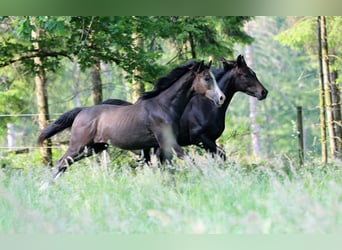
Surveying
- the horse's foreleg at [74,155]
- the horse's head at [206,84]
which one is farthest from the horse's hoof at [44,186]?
the horse's head at [206,84]

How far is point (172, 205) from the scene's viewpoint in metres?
6.10

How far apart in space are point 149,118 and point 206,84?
2.94ft

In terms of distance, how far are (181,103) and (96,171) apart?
201 cm

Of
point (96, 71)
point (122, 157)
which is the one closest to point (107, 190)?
point (122, 157)

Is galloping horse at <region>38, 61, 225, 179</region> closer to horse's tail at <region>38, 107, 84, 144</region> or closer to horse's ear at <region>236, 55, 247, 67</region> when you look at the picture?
horse's tail at <region>38, 107, 84, 144</region>

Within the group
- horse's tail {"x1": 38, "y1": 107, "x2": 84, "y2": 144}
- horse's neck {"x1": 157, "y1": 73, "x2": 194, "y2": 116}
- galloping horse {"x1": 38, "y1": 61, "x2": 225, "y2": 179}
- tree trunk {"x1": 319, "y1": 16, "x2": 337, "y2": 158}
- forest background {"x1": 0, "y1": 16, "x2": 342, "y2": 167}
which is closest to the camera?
galloping horse {"x1": 38, "y1": 61, "x2": 225, "y2": 179}

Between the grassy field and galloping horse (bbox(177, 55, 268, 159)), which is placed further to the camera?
galloping horse (bbox(177, 55, 268, 159))

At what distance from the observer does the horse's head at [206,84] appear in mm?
8995

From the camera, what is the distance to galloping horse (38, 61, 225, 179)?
29.5 ft

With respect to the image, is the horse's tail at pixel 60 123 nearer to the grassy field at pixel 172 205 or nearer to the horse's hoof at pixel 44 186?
the grassy field at pixel 172 205

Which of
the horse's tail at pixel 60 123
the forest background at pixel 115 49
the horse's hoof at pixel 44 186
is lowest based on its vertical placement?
the horse's hoof at pixel 44 186

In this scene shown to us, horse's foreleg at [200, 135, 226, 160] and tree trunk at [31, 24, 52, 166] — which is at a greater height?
tree trunk at [31, 24, 52, 166]

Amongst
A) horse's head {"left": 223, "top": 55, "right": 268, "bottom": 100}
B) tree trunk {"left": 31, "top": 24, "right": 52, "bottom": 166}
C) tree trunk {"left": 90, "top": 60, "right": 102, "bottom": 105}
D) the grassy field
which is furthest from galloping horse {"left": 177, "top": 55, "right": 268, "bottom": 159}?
tree trunk {"left": 90, "top": 60, "right": 102, "bottom": 105}

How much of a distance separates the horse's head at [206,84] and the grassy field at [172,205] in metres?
1.56
